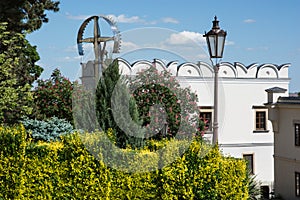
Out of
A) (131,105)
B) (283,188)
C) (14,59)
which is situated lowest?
(283,188)

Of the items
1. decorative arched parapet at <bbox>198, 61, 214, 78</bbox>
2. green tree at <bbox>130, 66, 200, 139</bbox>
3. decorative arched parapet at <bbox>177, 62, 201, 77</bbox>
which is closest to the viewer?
decorative arched parapet at <bbox>198, 61, 214, 78</bbox>

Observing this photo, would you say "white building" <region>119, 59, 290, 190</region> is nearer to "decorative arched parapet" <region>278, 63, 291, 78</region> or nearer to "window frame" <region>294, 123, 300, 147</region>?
"decorative arched parapet" <region>278, 63, 291, 78</region>

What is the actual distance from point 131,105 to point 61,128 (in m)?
2.64

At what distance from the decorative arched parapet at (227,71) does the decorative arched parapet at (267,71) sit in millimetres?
1231

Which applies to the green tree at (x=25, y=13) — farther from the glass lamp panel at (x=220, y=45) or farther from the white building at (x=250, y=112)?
the white building at (x=250, y=112)

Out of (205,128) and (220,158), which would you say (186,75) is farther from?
(220,158)

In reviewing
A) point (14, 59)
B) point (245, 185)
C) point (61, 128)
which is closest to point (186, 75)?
point (14, 59)

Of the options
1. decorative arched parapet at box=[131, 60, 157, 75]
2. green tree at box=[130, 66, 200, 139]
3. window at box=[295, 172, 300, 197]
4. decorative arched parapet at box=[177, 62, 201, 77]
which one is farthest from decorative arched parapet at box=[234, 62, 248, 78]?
decorative arched parapet at box=[131, 60, 157, 75]

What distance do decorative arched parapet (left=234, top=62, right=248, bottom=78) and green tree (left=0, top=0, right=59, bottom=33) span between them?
9.95 metres

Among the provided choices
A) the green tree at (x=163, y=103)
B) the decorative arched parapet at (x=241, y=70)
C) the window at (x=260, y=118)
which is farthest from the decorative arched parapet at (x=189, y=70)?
the window at (x=260, y=118)

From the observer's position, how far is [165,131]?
13023 mm

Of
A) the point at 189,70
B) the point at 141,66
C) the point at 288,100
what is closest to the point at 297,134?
the point at 288,100

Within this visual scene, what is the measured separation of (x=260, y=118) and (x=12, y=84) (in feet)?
42.7

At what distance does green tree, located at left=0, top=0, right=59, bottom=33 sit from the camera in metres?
15.1
